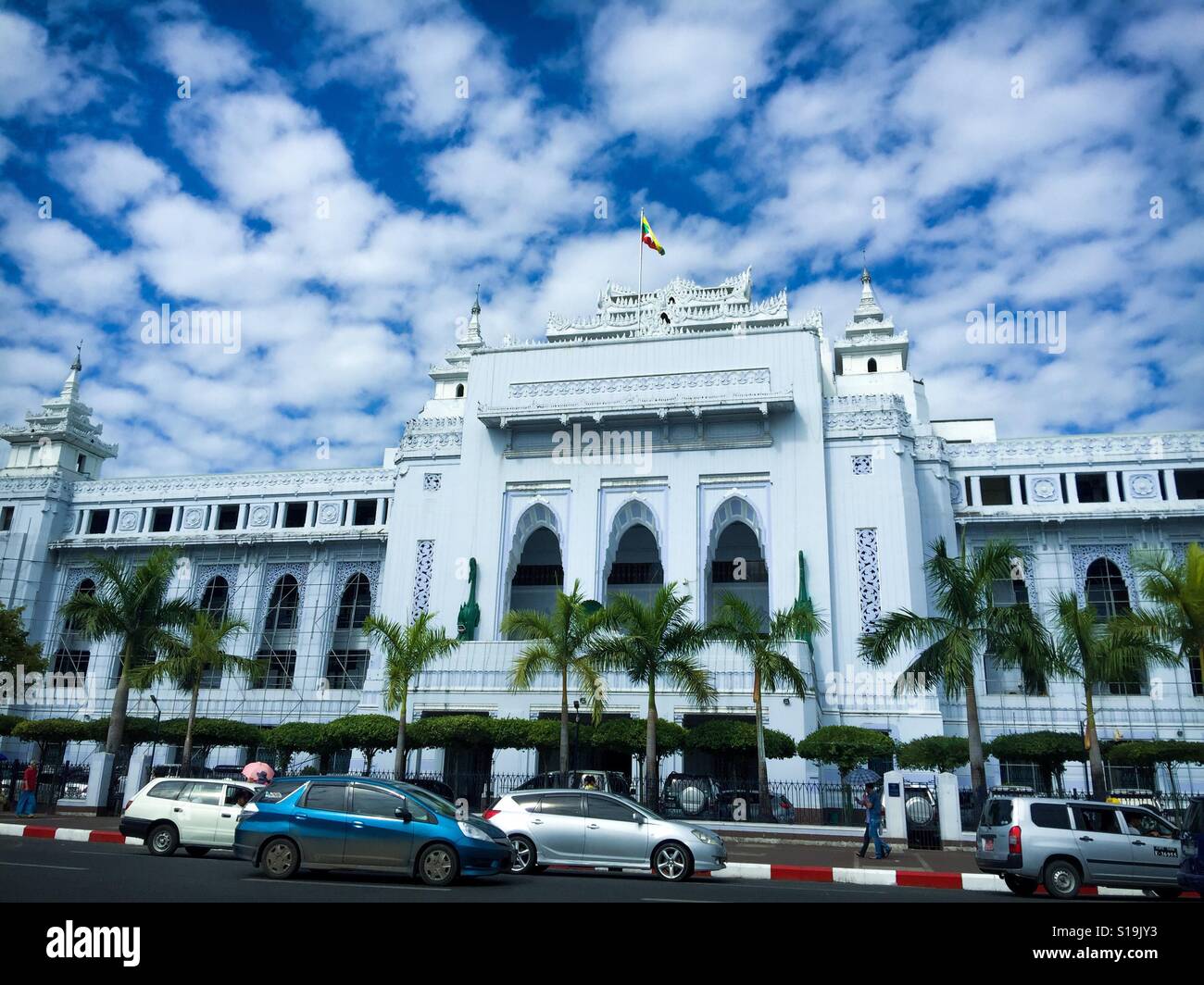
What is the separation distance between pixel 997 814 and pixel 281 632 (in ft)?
116

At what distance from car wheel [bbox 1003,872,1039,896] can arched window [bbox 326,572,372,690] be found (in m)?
30.7

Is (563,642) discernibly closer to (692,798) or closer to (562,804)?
(692,798)

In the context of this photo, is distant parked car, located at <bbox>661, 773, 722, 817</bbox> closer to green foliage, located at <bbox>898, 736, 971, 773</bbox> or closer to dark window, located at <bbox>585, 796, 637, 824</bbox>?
green foliage, located at <bbox>898, 736, 971, 773</bbox>

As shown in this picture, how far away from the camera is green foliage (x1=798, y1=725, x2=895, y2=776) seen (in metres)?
24.1

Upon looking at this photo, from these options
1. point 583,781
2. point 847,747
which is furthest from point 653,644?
point 847,747

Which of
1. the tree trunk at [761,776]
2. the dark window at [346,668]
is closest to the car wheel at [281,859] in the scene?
the tree trunk at [761,776]

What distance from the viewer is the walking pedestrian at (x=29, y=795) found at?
23.4 m

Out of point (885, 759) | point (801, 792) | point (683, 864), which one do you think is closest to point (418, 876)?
point (683, 864)

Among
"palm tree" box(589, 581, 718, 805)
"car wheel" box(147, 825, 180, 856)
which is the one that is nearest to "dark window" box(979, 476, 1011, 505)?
"palm tree" box(589, 581, 718, 805)

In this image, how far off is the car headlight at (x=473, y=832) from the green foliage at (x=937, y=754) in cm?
1614

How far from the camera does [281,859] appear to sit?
11.5 metres

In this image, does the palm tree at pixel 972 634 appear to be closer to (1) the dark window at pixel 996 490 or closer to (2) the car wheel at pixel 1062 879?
(2) the car wheel at pixel 1062 879
